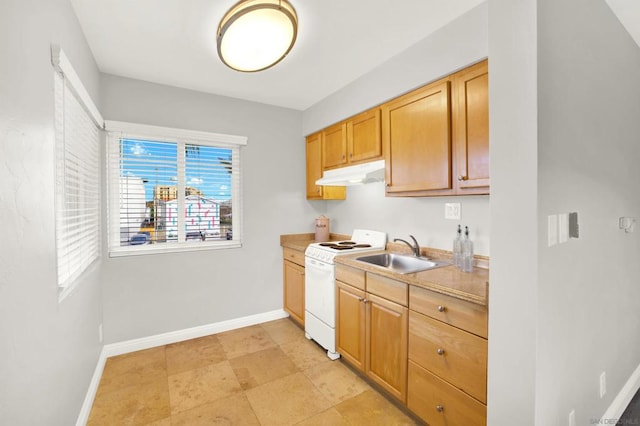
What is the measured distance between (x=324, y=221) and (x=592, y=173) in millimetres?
2440

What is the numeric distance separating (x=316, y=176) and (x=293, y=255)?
0.96 metres

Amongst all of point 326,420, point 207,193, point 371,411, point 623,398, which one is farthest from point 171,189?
point 623,398

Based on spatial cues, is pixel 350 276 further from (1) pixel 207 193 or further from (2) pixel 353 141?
(1) pixel 207 193

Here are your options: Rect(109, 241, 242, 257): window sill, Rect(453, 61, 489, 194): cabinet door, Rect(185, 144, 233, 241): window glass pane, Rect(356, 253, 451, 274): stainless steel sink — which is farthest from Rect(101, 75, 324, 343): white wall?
Rect(453, 61, 489, 194): cabinet door

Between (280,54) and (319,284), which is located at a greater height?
(280,54)

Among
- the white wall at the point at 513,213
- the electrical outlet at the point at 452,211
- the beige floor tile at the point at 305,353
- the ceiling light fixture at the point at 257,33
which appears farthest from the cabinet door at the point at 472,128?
the beige floor tile at the point at 305,353

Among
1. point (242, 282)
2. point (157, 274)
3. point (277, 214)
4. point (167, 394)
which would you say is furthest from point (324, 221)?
point (167, 394)

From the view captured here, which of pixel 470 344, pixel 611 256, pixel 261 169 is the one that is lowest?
pixel 470 344

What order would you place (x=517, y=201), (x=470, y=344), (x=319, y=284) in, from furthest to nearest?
(x=319, y=284) → (x=470, y=344) → (x=517, y=201)

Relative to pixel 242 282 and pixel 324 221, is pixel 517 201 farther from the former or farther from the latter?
pixel 242 282

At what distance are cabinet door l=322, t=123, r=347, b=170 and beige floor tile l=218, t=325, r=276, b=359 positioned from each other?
1916mm

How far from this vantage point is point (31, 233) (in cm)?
113

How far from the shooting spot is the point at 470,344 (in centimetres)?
145

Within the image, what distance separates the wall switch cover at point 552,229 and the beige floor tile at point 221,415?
1.90 meters
